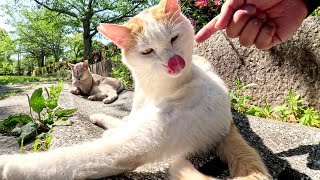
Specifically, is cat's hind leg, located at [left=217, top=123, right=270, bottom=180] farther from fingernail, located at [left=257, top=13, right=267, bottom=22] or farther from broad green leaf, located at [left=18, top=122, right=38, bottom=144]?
broad green leaf, located at [left=18, top=122, right=38, bottom=144]

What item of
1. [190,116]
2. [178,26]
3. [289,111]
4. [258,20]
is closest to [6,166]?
[190,116]

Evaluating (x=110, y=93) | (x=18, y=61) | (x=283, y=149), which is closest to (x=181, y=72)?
(x=283, y=149)

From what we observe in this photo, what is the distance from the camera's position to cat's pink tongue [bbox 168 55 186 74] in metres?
1.56

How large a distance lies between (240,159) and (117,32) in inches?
39.9

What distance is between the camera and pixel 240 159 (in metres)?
1.40

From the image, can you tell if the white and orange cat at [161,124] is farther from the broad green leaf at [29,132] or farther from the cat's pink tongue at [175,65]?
the broad green leaf at [29,132]

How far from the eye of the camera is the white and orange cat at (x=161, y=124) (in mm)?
1297

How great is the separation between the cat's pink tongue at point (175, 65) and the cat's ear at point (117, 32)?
14.5 inches

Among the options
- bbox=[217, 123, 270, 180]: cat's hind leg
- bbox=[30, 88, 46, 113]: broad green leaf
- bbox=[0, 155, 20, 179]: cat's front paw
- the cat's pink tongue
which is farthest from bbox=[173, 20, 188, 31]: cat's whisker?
bbox=[30, 88, 46, 113]: broad green leaf

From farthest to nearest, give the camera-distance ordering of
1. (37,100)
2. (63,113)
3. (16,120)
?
(63,113) < (16,120) < (37,100)

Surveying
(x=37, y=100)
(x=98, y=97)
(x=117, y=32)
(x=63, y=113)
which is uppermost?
(x=117, y=32)

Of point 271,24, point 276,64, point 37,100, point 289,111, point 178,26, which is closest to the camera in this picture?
point 271,24

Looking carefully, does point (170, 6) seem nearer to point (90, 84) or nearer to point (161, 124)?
point (161, 124)

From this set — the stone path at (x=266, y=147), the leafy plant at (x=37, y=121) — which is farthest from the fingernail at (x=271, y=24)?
the leafy plant at (x=37, y=121)
